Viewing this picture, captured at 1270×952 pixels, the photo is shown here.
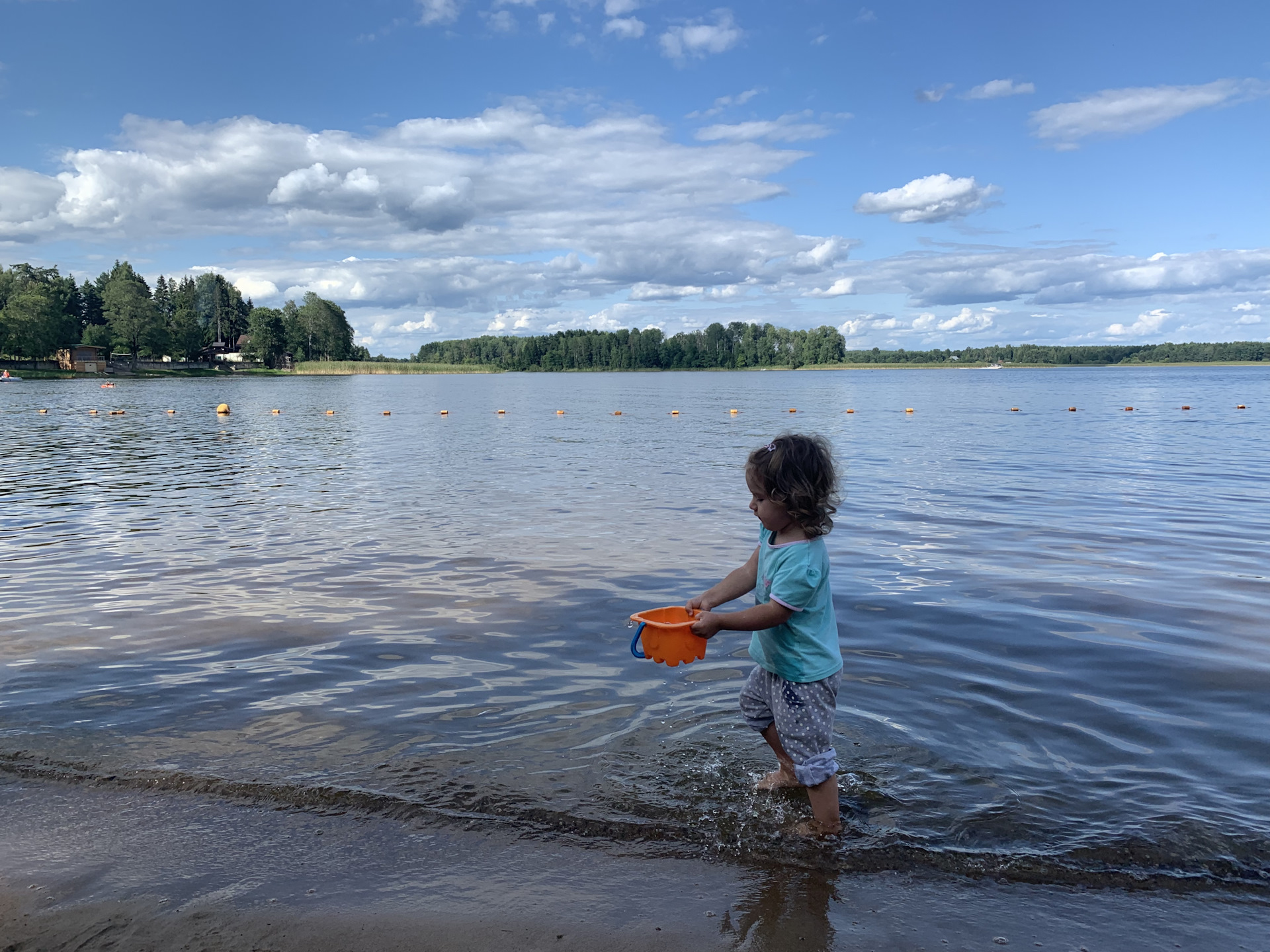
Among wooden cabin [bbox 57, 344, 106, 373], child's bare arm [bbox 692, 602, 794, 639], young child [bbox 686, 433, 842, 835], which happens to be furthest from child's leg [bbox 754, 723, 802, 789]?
wooden cabin [bbox 57, 344, 106, 373]

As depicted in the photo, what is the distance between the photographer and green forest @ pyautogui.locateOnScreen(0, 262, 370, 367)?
111m

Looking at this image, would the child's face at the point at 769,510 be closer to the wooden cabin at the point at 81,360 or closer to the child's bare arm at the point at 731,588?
the child's bare arm at the point at 731,588

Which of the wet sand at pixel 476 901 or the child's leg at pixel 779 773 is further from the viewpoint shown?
the child's leg at pixel 779 773

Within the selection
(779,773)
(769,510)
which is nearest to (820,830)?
(779,773)

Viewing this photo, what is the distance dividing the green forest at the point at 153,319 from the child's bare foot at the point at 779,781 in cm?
12872

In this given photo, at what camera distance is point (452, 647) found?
303 inches

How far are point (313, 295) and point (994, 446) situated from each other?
17743 cm

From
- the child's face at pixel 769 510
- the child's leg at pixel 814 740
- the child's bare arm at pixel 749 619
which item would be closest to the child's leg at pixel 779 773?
the child's leg at pixel 814 740

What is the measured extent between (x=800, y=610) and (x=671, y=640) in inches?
28.5

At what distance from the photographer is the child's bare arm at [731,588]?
15.3ft

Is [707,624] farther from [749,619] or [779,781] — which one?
[779,781]

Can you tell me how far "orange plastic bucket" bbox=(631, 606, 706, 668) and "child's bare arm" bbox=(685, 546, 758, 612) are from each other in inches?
2.9

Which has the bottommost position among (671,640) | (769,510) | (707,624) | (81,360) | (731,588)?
(671,640)

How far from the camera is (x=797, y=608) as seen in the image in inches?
175
